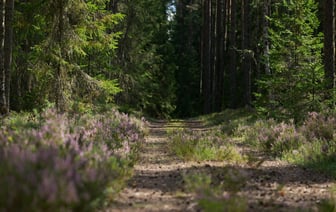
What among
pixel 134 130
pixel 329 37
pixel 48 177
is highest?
pixel 329 37

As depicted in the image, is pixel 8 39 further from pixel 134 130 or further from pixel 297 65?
pixel 297 65

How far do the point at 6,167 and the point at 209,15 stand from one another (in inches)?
1535

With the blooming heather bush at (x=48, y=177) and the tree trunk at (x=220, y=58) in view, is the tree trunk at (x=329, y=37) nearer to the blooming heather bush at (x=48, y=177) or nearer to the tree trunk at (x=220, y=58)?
the blooming heather bush at (x=48, y=177)

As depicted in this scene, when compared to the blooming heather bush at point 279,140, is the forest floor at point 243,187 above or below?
below

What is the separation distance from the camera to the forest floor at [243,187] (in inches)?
213

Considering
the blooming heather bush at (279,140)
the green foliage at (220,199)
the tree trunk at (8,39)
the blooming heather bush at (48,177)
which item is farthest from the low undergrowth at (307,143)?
the tree trunk at (8,39)

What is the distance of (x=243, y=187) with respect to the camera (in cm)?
643

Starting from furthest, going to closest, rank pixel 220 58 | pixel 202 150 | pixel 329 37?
pixel 220 58, pixel 329 37, pixel 202 150

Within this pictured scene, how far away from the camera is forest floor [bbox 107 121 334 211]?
17.7ft

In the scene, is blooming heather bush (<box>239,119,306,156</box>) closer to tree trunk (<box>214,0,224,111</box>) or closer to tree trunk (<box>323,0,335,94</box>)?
tree trunk (<box>323,0,335,94</box>)

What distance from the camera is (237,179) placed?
207 inches

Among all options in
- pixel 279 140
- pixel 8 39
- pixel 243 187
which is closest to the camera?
pixel 243 187

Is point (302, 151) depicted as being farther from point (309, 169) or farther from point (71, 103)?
point (71, 103)

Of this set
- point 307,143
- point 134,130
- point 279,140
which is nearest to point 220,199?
point 307,143
